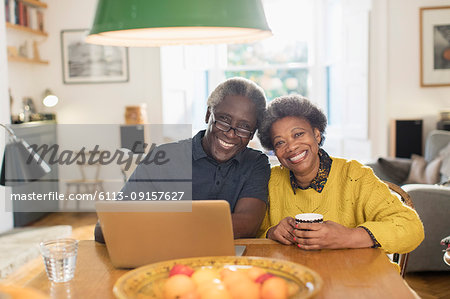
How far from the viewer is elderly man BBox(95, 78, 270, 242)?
1974mm

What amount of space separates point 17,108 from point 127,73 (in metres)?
1.26

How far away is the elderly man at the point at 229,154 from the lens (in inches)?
77.7

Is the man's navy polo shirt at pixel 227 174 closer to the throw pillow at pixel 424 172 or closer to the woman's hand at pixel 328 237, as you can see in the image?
the woman's hand at pixel 328 237

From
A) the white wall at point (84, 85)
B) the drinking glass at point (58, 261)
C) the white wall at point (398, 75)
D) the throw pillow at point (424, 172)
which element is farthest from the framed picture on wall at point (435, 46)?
the drinking glass at point (58, 261)

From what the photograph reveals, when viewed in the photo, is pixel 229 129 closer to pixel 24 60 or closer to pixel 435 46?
pixel 435 46

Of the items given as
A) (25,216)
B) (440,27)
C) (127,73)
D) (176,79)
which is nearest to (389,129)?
(440,27)

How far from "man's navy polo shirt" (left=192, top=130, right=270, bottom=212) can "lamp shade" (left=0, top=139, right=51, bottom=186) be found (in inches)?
27.7

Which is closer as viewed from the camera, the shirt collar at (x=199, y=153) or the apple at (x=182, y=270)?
the apple at (x=182, y=270)

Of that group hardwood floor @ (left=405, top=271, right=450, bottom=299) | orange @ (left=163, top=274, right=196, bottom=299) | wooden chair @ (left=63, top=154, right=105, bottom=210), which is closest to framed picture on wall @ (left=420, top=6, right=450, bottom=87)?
hardwood floor @ (left=405, top=271, right=450, bottom=299)

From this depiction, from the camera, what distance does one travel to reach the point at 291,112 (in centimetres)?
190

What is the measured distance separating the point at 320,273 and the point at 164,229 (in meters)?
0.39

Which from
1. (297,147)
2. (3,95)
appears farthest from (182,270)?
(3,95)

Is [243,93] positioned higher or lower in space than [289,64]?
lower

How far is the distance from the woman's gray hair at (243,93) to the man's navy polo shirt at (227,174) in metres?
0.13
